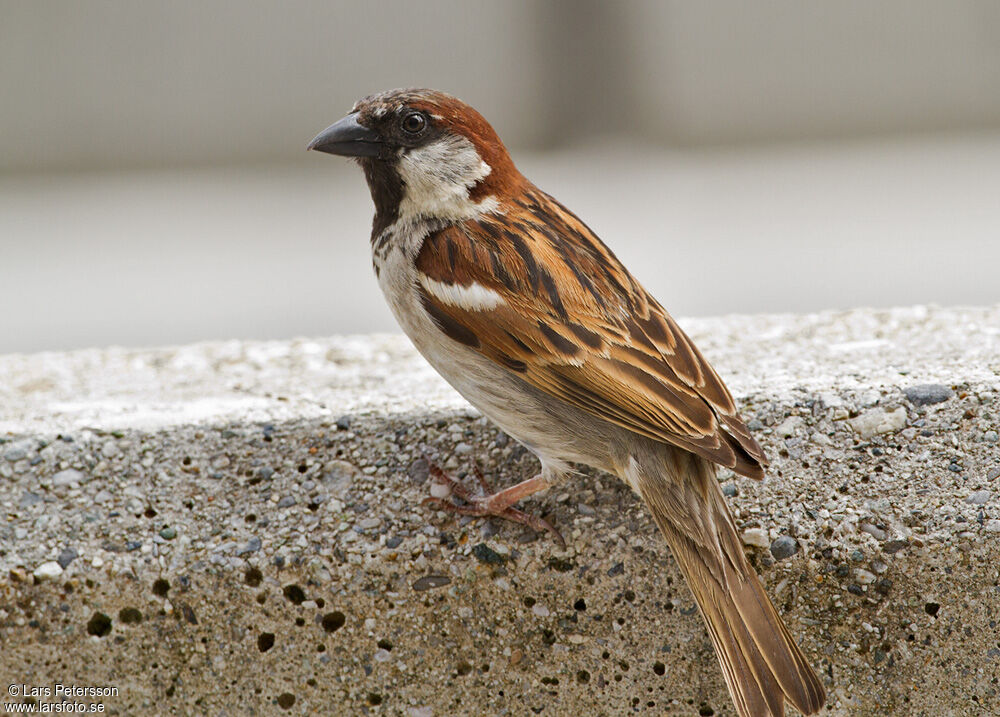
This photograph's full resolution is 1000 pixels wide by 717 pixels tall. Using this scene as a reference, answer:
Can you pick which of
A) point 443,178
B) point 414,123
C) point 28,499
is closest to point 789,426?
point 443,178

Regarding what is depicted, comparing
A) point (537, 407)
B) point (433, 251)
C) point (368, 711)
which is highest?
point (433, 251)

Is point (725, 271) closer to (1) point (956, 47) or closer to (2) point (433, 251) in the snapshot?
(1) point (956, 47)

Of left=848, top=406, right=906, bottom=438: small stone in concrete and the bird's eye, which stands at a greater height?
the bird's eye

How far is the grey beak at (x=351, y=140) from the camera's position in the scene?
7.93 ft

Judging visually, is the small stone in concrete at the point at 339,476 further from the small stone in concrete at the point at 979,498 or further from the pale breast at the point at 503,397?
the small stone in concrete at the point at 979,498

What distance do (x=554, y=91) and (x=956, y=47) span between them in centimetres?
259

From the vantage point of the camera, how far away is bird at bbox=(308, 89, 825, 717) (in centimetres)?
212

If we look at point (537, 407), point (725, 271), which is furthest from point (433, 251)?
point (725, 271)

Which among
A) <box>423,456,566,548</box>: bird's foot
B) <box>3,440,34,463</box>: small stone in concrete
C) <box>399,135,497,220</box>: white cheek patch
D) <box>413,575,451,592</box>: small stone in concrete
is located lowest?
<box>413,575,451,592</box>: small stone in concrete

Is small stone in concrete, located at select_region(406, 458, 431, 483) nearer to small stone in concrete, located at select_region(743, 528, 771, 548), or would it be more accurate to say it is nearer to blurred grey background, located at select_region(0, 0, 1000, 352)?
small stone in concrete, located at select_region(743, 528, 771, 548)

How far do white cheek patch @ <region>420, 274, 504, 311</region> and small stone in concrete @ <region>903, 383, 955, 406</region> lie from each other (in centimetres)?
93

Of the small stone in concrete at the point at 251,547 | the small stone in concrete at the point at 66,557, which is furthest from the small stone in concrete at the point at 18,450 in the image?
the small stone in concrete at the point at 251,547

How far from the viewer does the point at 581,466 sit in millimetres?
2465

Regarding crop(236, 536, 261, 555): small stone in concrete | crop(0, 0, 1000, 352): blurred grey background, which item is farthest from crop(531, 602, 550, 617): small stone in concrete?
crop(0, 0, 1000, 352): blurred grey background
